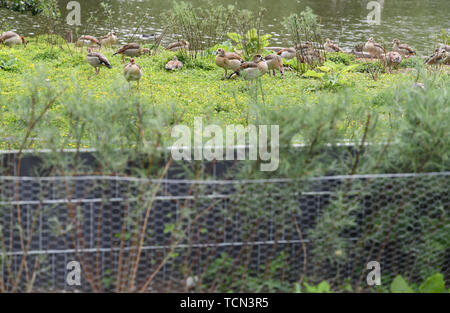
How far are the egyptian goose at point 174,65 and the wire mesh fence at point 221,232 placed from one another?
6.69 m

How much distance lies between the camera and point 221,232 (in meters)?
3.64

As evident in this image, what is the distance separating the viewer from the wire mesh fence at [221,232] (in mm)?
3508

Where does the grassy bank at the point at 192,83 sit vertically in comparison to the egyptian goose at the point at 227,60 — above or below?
below

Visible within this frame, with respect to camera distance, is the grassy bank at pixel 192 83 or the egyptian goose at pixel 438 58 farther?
the egyptian goose at pixel 438 58

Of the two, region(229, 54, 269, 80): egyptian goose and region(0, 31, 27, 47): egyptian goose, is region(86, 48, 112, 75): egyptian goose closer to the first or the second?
region(229, 54, 269, 80): egyptian goose

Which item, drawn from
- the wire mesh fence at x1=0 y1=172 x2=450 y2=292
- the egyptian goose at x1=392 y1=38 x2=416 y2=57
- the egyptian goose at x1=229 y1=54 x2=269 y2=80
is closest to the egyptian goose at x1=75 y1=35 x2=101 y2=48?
the egyptian goose at x1=229 y1=54 x2=269 y2=80

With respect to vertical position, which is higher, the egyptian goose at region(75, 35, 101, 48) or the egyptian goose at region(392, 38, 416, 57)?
the egyptian goose at region(75, 35, 101, 48)

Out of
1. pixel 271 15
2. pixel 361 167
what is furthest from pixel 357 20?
pixel 361 167

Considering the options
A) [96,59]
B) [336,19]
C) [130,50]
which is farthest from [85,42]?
[336,19]

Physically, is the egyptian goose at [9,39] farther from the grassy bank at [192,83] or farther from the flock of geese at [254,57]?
the grassy bank at [192,83]

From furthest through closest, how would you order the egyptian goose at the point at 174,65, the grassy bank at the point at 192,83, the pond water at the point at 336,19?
the pond water at the point at 336,19 < the egyptian goose at the point at 174,65 < the grassy bank at the point at 192,83

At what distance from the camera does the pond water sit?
1627 centimetres

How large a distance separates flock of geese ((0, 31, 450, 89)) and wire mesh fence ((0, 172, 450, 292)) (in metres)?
4.40

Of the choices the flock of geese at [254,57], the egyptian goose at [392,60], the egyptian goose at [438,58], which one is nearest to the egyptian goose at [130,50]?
the flock of geese at [254,57]
